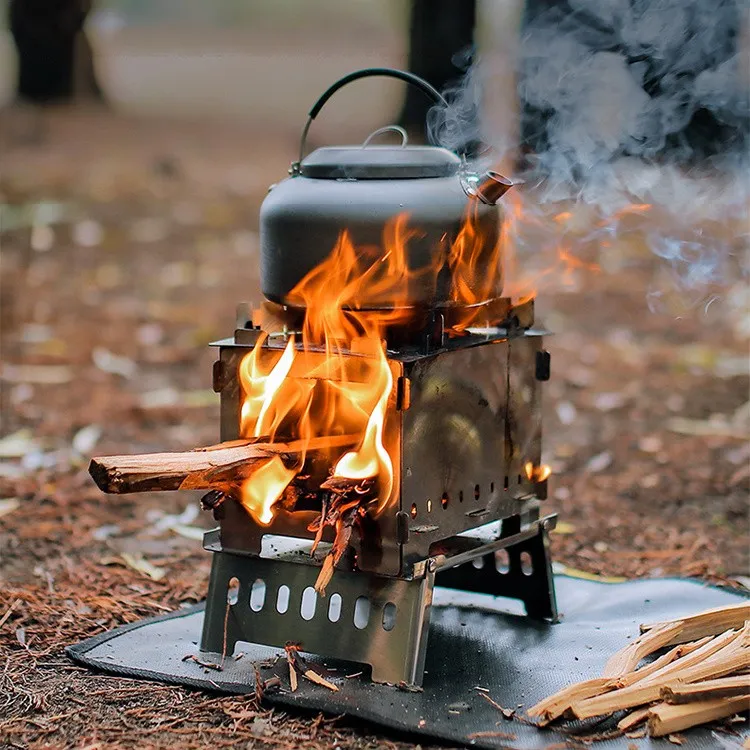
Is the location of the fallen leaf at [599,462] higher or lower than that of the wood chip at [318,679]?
higher

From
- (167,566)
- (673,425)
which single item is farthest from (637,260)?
(167,566)

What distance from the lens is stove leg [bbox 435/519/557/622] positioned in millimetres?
4355

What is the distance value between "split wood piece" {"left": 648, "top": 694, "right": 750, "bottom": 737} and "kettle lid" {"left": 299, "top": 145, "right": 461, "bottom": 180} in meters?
1.69

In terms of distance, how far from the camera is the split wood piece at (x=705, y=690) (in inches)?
137

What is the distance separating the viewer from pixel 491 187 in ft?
12.5

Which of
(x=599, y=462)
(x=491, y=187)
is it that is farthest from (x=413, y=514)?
(x=599, y=462)

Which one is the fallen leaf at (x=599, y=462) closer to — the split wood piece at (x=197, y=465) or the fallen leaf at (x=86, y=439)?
the fallen leaf at (x=86, y=439)

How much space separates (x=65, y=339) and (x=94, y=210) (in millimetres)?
3965

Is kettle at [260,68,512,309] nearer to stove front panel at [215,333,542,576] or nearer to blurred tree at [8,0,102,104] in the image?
stove front panel at [215,333,542,576]

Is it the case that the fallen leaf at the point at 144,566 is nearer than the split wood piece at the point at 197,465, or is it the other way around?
the split wood piece at the point at 197,465

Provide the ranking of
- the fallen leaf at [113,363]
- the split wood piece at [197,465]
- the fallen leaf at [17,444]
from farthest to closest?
the fallen leaf at [113,363] → the fallen leaf at [17,444] → the split wood piece at [197,465]

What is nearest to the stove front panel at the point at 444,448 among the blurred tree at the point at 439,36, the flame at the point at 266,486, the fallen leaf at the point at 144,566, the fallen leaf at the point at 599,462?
the flame at the point at 266,486

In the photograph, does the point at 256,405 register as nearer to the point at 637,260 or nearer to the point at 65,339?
the point at 65,339

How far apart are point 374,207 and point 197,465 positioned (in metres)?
0.90
